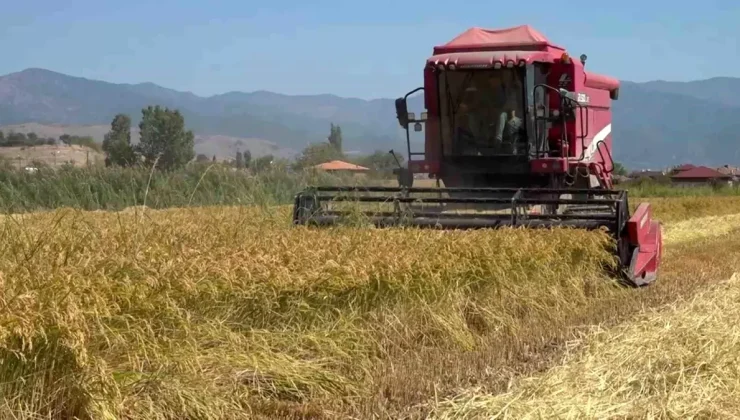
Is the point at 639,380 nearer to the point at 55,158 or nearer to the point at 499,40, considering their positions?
the point at 499,40

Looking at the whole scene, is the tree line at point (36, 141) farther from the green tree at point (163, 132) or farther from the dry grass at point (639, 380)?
the dry grass at point (639, 380)

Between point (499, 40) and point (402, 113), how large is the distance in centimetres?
141

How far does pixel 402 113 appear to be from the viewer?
10.9m

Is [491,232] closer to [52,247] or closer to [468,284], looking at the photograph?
[468,284]

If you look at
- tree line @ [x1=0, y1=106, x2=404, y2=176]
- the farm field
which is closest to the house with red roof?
tree line @ [x1=0, y1=106, x2=404, y2=176]

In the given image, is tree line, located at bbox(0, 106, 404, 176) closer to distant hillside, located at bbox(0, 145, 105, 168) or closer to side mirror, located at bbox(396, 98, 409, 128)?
distant hillside, located at bbox(0, 145, 105, 168)

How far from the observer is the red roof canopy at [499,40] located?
10.8 meters

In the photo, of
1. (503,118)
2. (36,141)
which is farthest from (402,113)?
(36,141)

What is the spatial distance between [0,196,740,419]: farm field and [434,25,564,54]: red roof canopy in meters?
3.91

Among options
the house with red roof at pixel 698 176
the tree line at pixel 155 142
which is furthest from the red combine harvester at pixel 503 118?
the house with red roof at pixel 698 176

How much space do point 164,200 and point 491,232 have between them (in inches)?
136

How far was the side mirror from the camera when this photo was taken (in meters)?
10.8

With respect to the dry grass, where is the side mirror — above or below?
above

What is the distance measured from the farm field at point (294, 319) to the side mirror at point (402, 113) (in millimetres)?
3771
